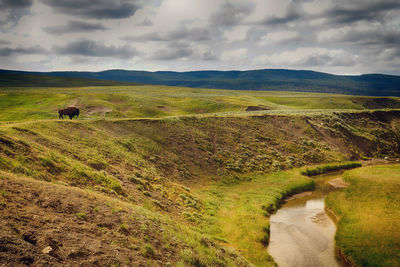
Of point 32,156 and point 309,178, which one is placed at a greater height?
point 32,156

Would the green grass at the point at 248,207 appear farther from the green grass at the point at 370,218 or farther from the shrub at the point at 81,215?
the shrub at the point at 81,215

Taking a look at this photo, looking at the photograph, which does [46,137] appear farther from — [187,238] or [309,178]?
[309,178]

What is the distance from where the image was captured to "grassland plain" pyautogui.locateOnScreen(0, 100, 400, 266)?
16.3 metres

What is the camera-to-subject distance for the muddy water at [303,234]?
24875mm

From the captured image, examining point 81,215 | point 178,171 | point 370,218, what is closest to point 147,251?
point 81,215

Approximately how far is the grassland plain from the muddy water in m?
1.66

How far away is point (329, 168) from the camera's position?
54188 mm

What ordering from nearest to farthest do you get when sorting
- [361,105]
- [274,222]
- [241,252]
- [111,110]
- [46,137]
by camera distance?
1. [241,252]
2. [46,137]
3. [274,222]
4. [111,110]
5. [361,105]

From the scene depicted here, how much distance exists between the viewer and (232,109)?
3720 inches

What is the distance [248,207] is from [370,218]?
14.3 meters

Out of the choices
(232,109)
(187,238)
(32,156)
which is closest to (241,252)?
(187,238)

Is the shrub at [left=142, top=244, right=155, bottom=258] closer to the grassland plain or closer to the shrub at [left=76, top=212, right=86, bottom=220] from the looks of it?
the grassland plain

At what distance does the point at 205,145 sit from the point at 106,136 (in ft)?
63.6

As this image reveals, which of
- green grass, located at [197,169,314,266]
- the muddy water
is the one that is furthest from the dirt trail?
the muddy water
